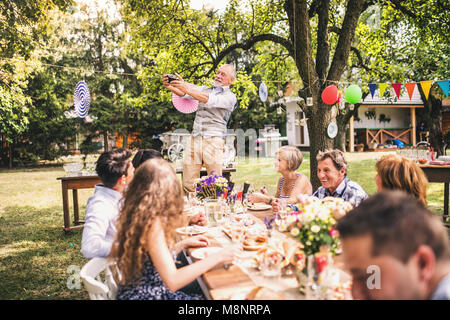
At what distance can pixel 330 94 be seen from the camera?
4.96 meters

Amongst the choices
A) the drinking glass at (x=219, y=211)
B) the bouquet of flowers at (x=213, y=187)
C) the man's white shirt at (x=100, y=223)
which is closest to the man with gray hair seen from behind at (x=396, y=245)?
the man's white shirt at (x=100, y=223)

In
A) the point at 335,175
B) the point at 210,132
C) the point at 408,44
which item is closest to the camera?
the point at 335,175

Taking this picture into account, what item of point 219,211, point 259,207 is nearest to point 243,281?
point 219,211

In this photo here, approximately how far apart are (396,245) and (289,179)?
2.75m

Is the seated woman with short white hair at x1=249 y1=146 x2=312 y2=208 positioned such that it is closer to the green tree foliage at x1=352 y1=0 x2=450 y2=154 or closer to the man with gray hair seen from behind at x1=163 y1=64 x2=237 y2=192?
the man with gray hair seen from behind at x1=163 y1=64 x2=237 y2=192

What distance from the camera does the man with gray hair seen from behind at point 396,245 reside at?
0.82 meters

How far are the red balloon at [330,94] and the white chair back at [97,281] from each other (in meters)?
4.24

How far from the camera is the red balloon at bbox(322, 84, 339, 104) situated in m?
4.94

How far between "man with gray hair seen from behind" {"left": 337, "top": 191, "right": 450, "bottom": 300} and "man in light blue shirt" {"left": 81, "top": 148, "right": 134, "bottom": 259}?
1.34m

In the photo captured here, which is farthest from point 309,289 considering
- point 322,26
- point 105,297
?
point 322,26

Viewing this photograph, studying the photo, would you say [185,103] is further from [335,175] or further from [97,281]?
[97,281]

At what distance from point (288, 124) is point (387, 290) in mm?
21706

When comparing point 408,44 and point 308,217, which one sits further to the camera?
point 408,44

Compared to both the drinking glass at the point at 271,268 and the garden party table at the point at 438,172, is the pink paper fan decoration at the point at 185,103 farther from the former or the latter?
the garden party table at the point at 438,172
